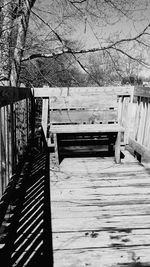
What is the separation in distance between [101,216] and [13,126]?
4.39 ft

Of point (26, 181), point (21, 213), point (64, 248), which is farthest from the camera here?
point (26, 181)

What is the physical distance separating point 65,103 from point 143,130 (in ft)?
4.47

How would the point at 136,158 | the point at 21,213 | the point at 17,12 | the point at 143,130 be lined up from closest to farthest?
the point at 21,213 → the point at 143,130 → the point at 136,158 → the point at 17,12

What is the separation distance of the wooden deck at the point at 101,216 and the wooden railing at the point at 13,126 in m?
0.56

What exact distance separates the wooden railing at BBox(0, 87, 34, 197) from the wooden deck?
56 cm

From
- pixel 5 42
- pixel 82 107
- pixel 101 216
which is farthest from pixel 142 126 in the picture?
pixel 5 42

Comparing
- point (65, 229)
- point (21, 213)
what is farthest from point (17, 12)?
point (65, 229)

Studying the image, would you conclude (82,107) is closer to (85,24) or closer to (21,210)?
(21,210)

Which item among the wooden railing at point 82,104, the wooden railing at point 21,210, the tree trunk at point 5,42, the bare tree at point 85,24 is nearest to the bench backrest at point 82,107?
the wooden railing at point 82,104

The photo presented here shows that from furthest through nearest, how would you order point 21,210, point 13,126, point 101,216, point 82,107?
1. point 82,107
2. point 13,126
3. point 21,210
4. point 101,216

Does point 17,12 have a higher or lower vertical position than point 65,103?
higher

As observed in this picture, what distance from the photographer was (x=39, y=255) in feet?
6.55

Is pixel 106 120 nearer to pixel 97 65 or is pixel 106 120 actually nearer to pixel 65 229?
pixel 65 229

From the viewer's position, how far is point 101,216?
2.38 m
